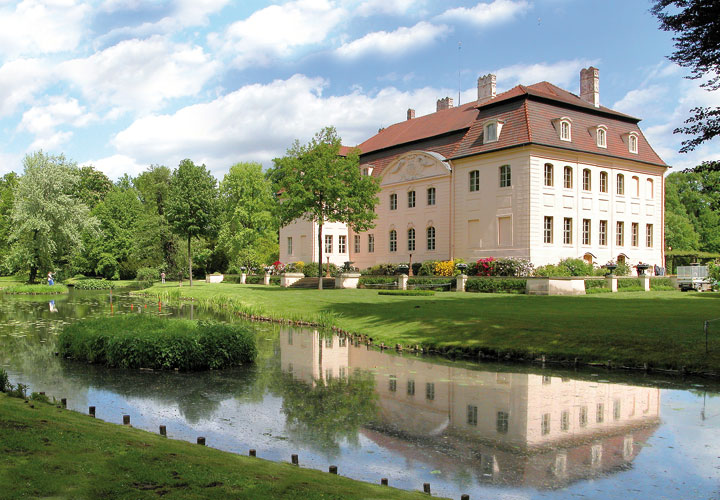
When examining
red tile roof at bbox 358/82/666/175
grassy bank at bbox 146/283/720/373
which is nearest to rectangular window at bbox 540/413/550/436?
grassy bank at bbox 146/283/720/373

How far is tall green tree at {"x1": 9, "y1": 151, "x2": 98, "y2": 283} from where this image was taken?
46594mm

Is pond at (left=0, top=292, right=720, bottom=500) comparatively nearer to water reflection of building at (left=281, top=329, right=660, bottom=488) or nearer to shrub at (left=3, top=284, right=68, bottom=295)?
water reflection of building at (left=281, top=329, right=660, bottom=488)

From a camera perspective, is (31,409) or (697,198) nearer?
(31,409)

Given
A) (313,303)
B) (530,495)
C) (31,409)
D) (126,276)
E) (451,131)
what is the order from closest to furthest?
(530,495) → (31,409) → (313,303) → (451,131) → (126,276)

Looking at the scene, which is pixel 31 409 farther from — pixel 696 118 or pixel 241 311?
pixel 241 311

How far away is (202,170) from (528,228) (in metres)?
28.9

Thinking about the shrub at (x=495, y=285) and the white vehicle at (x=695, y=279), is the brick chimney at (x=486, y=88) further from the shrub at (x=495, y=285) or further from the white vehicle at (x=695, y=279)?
the white vehicle at (x=695, y=279)

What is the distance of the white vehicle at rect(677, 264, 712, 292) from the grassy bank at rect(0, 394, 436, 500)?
97.8 feet

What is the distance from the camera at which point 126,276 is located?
208 ft

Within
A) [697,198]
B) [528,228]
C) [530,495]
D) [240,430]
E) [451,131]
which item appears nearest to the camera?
[530,495]

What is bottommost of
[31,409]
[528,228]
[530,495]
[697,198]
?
[530,495]

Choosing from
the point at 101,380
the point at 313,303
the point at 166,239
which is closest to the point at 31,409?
Result: the point at 101,380

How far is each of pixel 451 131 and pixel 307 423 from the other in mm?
34430

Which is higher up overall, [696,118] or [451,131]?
[451,131]
